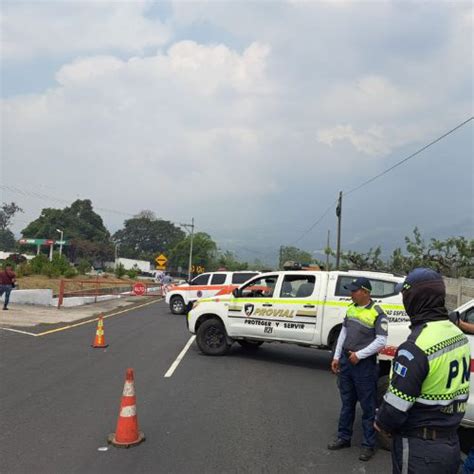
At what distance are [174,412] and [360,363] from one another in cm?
251

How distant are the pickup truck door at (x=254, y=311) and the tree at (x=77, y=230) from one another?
368ft

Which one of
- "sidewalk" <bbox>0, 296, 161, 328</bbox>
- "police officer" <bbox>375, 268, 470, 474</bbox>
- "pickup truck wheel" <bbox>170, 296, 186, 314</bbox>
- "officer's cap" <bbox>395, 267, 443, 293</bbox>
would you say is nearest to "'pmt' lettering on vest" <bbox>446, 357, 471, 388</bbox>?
"police officer" <bbox>375, 268, 470, 474</bbox>

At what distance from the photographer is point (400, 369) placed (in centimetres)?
260

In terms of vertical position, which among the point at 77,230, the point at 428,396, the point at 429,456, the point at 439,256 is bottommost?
the point at 429,456

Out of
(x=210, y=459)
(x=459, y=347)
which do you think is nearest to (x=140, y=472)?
(x=210, y=459)

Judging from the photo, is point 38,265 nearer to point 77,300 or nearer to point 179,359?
point 77,300

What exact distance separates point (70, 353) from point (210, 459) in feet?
21.0

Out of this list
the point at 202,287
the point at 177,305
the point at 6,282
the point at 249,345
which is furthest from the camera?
the point at 177,305

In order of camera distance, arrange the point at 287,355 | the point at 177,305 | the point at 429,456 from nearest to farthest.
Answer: the point at 429,456, the point at 287,355, the point at 177,305

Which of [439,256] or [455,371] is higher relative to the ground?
[439,256]

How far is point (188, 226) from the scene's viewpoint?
6334 centimetres

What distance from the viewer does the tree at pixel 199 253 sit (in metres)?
117

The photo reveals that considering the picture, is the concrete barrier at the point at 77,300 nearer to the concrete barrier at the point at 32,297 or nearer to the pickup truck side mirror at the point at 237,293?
the concrete barrier at the point at 32,297

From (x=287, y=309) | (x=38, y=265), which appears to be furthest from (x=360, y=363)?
(x=38, y=265)
